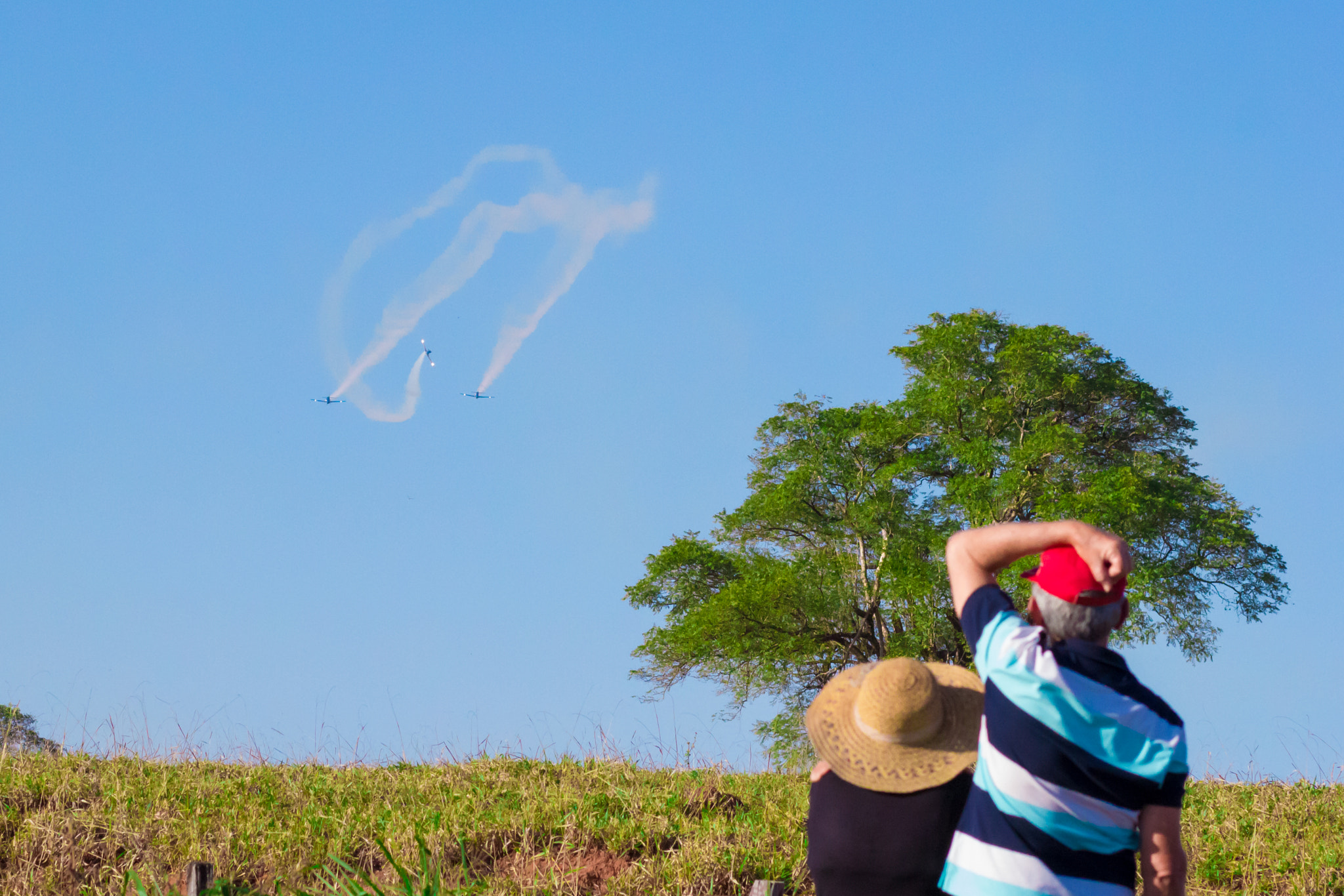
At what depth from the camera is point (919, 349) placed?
27.7m

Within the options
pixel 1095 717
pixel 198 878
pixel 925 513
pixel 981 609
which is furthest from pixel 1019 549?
pixel 925 513

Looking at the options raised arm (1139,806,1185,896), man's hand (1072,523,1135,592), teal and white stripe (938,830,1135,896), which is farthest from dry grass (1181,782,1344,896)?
man's hand (1072,523,1135,592)

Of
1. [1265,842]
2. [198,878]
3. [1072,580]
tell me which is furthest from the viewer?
[1265,842]

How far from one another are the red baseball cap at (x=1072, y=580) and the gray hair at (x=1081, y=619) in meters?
0.01

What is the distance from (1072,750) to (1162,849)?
0.47 meters

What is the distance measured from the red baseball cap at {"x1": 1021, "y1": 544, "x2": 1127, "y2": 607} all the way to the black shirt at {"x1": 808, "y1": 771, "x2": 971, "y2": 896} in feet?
3.46

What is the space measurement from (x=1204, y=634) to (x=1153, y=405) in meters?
5.96

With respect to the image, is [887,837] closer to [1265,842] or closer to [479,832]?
[479,832]

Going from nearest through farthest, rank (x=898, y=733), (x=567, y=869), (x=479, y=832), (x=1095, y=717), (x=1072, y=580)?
(x=1095, y=717) < (x=1072, y=580) < (x=898, y=733) < (x=567, y=869) < (x=479, y=832)

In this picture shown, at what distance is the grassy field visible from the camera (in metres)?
7.78

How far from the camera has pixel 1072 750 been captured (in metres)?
3.35

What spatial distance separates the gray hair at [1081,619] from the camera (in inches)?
135

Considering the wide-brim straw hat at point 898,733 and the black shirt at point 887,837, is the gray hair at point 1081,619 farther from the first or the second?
the black shirt at point 887,837

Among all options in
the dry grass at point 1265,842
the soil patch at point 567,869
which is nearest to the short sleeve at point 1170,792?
the soil patch at point 567,869
